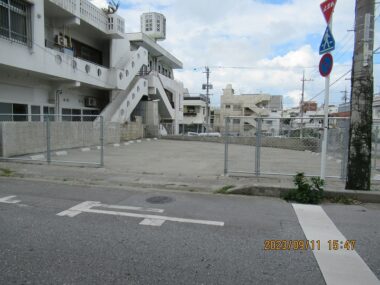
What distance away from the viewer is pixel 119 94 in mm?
21594

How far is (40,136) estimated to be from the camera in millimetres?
12477

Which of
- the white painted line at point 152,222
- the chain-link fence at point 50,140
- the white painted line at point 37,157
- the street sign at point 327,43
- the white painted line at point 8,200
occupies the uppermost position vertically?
the street sign at point 327,43

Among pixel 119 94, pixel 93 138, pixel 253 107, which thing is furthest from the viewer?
pixel 253 107

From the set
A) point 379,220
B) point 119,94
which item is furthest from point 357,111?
point 119,94

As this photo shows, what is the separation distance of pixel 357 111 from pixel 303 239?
11.5 ft

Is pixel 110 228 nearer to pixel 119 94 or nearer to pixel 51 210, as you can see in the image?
pixel 51 210

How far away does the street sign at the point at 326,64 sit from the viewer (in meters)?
6.37

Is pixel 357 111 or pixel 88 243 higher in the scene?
pixel 357 111

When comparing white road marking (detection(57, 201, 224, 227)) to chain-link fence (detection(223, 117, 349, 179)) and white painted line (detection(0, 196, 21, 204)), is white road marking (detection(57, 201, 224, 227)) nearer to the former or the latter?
white painted line (detection(0, 196, 21, 204))

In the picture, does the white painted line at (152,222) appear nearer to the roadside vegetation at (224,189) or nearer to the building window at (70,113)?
the roadside vegetation at (224,189)

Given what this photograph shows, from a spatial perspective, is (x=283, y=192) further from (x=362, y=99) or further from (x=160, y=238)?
(x=160, y=238)

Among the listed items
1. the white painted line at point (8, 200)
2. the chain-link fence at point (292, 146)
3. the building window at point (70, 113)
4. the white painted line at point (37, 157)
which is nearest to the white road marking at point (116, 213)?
the white painted line at point (8, 200)

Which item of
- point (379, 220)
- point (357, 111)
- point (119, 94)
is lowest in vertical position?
point (379, 220)

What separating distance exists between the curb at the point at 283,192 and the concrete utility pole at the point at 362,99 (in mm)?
210
